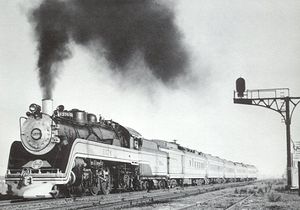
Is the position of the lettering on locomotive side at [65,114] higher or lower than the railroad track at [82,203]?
higher

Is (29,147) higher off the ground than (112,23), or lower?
lower

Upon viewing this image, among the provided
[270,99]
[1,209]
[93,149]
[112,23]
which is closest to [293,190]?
[270,99]

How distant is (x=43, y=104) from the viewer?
12.2 meters

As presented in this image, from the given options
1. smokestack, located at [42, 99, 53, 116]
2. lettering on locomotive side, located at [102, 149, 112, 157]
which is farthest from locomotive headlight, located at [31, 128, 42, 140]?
lettering on locomotive side, located at [102, 149, 112, 157]

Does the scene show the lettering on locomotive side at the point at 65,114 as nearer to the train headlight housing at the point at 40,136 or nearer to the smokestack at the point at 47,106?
the smokestack at the point at 47,106

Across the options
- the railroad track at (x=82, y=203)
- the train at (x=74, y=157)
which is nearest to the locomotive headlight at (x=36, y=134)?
the train at (x=74, y=157)

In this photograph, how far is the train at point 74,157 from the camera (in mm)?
10961

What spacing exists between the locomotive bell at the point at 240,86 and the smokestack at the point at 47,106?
25.7 feet

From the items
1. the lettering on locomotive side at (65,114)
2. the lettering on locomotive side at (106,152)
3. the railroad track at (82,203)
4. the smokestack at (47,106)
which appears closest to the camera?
the railroad track at (82,203)

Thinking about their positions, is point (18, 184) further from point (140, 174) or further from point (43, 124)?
point (140, 174)

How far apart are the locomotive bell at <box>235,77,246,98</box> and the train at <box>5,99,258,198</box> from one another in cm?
454

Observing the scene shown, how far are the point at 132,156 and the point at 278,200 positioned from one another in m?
6.57

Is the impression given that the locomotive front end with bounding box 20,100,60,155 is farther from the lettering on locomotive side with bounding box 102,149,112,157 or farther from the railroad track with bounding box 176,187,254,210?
the railroad track with bounding box 176,187,254,210

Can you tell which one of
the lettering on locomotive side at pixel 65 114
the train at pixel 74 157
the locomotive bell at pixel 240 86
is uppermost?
the locomotive bell at pixel 240 86
